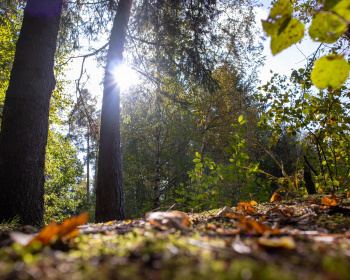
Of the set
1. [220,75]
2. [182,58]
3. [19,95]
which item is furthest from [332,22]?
[220,75]

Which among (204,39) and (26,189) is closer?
(26,189)

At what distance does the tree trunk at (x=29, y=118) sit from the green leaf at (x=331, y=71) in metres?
3.26

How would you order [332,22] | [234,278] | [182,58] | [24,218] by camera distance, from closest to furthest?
[234,278] → [332,22] → [24,218] → [182,58]

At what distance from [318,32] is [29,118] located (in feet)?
11.2

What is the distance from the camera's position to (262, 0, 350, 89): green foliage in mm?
778

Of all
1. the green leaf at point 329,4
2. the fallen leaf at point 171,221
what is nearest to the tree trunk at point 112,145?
the fallen leaf at point 171,221

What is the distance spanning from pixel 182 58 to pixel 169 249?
6.35 meters

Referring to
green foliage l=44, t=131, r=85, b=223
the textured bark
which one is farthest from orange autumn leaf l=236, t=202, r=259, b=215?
green foliage l=44, t=131, r=85, b=223

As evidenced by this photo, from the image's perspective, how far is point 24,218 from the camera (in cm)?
295

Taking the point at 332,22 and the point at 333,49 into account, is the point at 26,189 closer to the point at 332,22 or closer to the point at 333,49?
the point at 332,22

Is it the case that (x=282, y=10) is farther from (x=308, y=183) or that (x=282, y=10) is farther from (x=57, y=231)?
(x=308, y=183)

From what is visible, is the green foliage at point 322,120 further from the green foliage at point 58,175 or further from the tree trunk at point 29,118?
the green foliage at point 58,175

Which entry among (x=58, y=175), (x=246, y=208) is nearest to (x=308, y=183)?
(x=246, y=208)

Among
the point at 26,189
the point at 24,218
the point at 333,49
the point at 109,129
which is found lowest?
the point at 24,218
